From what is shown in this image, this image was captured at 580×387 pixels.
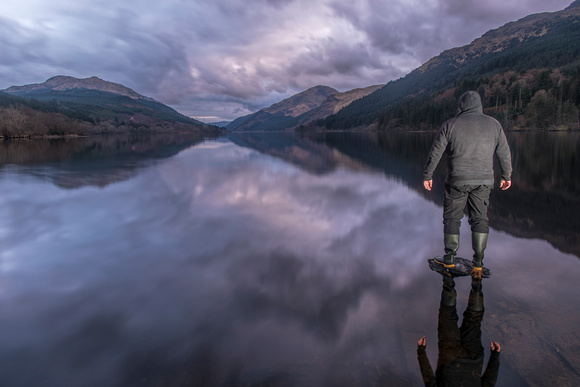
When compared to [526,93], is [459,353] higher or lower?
lower

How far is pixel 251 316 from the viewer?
440cm

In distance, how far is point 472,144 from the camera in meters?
5.77

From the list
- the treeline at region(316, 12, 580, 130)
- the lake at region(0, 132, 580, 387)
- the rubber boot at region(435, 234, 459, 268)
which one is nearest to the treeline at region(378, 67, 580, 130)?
the treeline at region(316, 12, 580, 130)

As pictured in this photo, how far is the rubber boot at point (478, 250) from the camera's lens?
18.7 ft

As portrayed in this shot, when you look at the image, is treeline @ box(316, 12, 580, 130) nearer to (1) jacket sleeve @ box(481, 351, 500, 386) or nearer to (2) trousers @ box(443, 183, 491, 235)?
(2) trousers @ box(443, 183, 491, 235)

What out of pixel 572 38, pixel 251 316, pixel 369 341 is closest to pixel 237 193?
pixel 251 316

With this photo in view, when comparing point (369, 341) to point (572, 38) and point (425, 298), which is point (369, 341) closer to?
point (425, 298)

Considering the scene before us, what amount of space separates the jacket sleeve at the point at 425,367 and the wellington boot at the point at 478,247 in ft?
9.18

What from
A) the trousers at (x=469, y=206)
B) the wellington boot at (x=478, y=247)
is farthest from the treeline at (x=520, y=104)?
the wellington boot at (x=478, y=247)

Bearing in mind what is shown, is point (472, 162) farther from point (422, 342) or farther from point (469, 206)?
point (422, 342)

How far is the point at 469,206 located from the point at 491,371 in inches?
136

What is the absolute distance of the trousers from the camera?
5.91 metres

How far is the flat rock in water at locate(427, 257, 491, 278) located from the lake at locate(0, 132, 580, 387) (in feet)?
0.62

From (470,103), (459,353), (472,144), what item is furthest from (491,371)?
(470,103)
